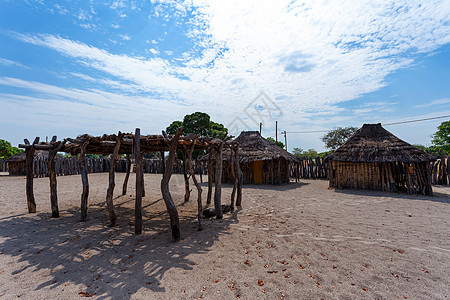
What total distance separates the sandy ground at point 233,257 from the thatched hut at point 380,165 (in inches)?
198

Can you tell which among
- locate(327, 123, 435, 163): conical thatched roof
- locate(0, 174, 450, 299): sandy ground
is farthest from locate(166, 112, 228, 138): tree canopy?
locate(0, 174, 450, 299): sandy ground

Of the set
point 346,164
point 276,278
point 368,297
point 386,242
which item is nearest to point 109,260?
point 276,278

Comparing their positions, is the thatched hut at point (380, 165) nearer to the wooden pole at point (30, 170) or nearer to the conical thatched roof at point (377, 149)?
the conical thatched roof at point (377, 149)

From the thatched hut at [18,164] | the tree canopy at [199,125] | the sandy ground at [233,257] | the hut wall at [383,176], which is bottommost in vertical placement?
the sandy ground at [233,257]

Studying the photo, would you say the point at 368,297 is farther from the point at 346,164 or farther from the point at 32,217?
the point at 346,164

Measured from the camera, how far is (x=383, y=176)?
12.5 meters

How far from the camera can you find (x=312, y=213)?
25.0ft

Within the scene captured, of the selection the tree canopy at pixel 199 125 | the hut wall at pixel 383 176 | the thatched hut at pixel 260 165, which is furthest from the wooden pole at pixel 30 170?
the tree canopy at pixel 199 125

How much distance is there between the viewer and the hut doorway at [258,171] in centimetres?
1646

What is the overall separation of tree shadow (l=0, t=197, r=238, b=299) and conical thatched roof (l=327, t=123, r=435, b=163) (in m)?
9.77

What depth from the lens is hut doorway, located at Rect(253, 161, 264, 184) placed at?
648 inches

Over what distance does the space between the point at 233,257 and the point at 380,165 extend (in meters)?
12.1

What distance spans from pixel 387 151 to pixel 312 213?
26.5 ft

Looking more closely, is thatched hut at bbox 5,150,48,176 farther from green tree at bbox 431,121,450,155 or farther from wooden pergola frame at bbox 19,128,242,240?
green tree at bbox 431,121,450,155
